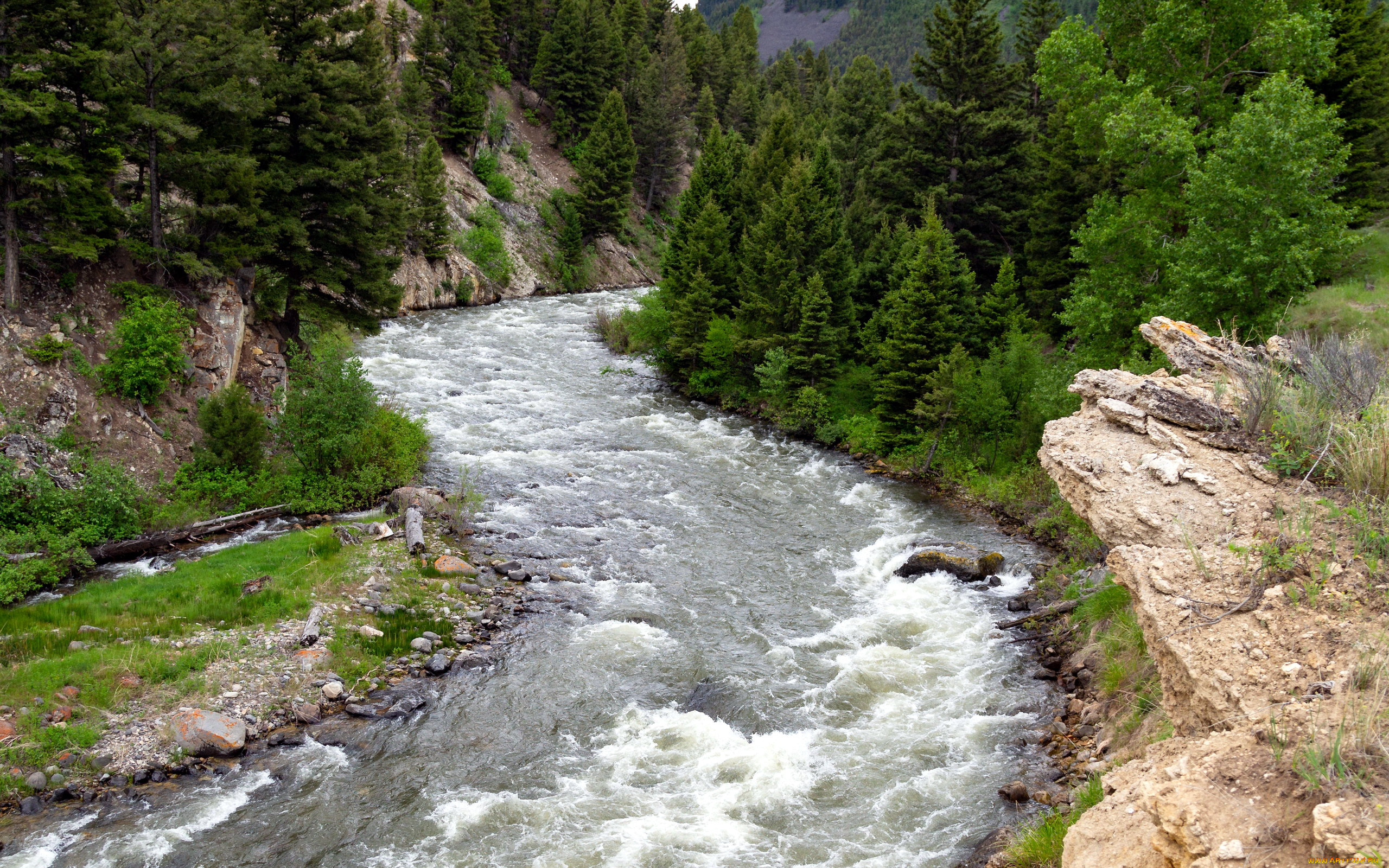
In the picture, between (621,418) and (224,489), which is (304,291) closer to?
(224,489)

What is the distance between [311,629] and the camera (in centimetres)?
1386

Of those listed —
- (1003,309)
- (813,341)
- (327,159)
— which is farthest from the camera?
(813,341)

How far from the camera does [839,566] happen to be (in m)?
19.2

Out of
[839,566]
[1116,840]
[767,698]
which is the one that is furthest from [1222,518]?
[839,566]

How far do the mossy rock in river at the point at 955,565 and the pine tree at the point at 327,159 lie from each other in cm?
1811

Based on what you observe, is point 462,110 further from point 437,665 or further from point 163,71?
point 437,665

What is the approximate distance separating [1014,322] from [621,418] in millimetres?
14803

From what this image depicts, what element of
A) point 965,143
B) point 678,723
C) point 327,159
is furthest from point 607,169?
point 678,723

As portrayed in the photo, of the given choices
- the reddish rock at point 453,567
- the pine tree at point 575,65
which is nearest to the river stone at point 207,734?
the reddish rock at point 453,567

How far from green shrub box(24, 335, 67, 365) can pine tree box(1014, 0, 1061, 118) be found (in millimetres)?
43642

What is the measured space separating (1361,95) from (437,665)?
3372 cm

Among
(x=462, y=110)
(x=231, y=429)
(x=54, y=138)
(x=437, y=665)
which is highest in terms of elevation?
(x=462, y=110)

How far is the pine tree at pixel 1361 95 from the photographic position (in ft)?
85.4

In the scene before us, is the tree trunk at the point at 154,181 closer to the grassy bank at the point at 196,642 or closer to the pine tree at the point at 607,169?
the grassy bank at the point at 196,642
